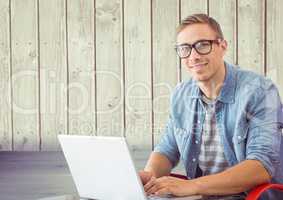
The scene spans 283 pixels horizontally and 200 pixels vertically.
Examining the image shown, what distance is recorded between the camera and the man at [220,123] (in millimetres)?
1693

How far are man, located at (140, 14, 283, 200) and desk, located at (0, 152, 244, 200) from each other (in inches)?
28.1

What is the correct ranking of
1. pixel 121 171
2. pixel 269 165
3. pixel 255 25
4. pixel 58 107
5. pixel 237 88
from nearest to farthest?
pixel 121 171 → pixel 269 165 → pixel 237 88 → pixel 255 25 → pixel 58 107

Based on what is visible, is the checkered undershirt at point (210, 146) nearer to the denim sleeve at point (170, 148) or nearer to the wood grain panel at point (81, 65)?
the denim sleeve at point (170, 148)

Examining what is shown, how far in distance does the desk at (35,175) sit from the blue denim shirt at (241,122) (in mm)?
708

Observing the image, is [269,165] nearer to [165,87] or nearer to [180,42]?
[180,42]

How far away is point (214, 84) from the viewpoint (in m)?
1.90

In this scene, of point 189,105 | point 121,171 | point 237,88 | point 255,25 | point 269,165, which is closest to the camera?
point 121,171

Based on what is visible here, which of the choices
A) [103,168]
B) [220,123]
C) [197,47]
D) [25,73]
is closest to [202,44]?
[197,47]

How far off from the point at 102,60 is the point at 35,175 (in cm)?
78

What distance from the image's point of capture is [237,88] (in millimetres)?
1845

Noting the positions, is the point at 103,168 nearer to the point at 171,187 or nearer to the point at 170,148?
the point at 171,187

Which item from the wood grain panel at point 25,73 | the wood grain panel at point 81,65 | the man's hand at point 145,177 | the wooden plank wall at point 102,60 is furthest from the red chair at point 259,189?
the wood grain panel at point 25,73

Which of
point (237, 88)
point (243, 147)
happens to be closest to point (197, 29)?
point (237, 88)

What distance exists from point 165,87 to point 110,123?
38cm
